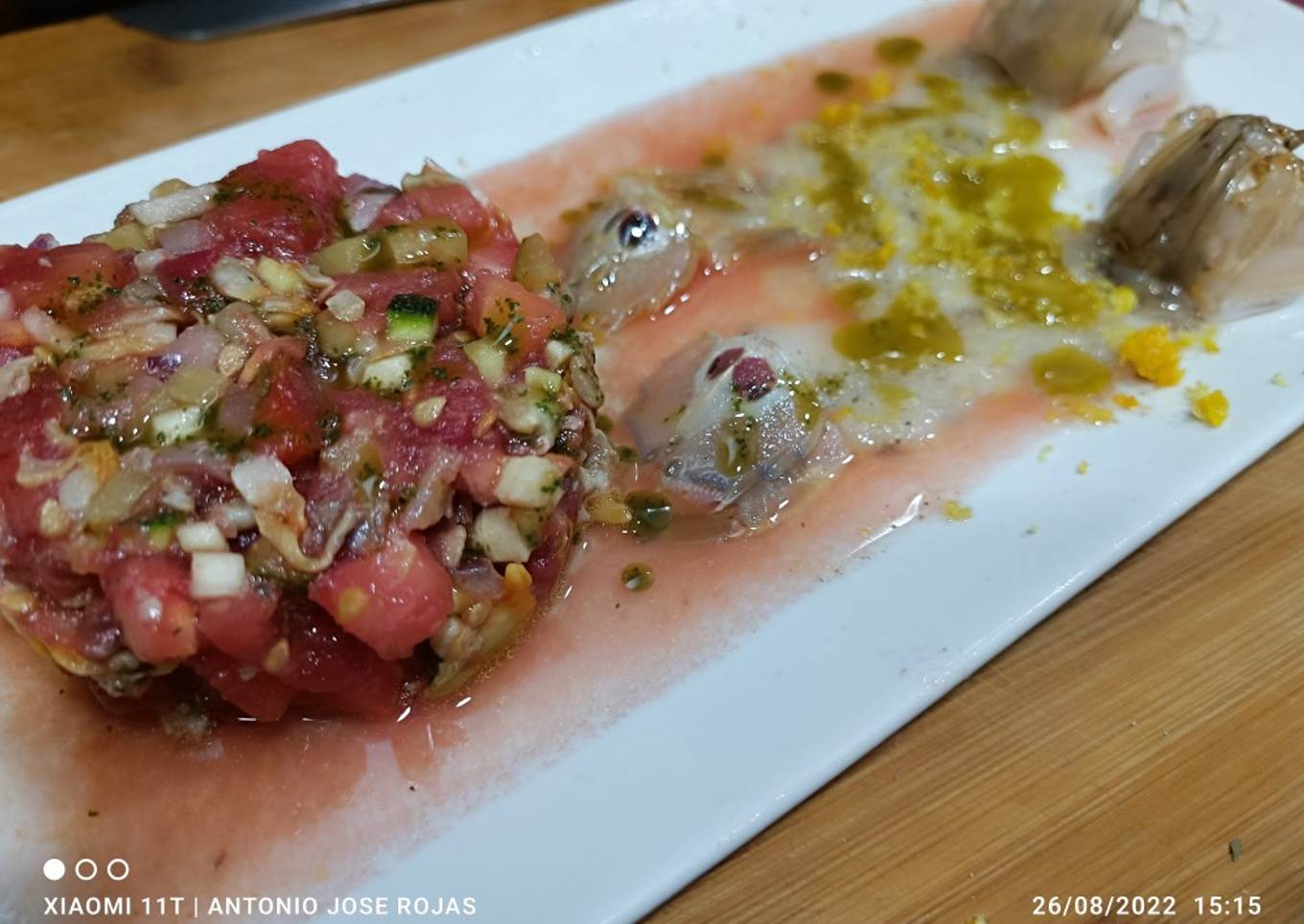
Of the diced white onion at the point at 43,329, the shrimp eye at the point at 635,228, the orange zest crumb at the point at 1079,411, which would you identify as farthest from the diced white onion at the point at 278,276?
the orange zest crumb at the point at 1079,411

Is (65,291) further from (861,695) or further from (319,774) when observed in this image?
(861,695)

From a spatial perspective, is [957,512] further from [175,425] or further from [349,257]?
[175,425]

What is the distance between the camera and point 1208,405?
2.61 m

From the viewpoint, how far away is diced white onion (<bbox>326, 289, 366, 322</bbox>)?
7.29 ft

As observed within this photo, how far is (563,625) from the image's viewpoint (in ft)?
7.90

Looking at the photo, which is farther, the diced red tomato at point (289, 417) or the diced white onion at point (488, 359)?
the diced white onion at point (488, 359)

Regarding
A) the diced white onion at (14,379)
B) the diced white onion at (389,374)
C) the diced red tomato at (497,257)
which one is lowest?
the diced white onion at (14,379)

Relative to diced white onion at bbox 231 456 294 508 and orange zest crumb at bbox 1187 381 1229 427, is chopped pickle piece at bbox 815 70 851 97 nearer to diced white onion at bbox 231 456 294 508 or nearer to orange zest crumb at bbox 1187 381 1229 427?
orange zest crumb at bbox 1187 381 1229 427

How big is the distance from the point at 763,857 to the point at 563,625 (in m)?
0.67

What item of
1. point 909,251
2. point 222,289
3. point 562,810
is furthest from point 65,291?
point 909,251

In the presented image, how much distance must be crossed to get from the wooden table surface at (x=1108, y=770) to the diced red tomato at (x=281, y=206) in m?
1.61

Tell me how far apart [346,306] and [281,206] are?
35 cm

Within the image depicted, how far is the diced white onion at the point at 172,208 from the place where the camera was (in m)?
2.42

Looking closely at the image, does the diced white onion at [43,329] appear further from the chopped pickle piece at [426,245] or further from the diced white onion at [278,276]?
the chopped pickle piece at [426,245]
